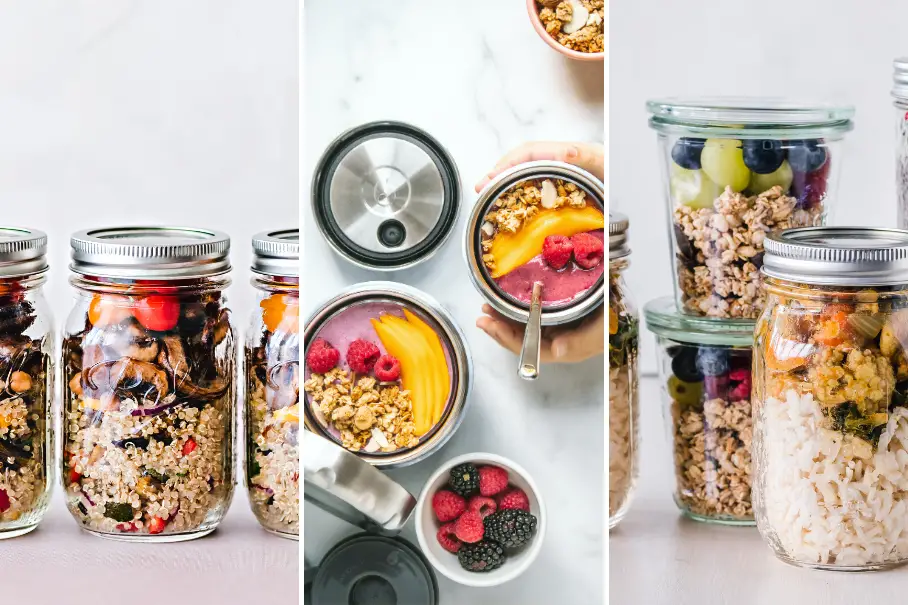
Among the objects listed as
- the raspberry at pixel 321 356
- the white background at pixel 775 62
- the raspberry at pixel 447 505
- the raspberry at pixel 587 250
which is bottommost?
the raspberry at pixel 447 505

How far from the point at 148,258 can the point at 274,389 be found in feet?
0.49

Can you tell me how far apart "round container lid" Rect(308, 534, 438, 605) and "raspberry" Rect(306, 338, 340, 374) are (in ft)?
0.41

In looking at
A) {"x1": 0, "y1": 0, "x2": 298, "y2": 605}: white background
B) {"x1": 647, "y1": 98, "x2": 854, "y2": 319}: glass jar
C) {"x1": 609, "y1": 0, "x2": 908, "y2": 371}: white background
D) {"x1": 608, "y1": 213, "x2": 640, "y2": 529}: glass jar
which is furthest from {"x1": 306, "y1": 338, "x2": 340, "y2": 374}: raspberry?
{"x1": 609, "y1": 0, "x2": 908, "y2": 371}: white background

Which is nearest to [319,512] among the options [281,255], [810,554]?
[281,255]

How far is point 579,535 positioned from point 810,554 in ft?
0.68

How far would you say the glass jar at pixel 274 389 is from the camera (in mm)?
1000

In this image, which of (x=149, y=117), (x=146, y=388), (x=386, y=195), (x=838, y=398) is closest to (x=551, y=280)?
(x=386, y=195)

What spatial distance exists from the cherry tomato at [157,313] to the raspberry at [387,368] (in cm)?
22

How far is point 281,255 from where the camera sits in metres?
1.00

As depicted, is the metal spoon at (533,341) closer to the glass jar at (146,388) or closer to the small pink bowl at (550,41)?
the small pink bowl at (550,41)

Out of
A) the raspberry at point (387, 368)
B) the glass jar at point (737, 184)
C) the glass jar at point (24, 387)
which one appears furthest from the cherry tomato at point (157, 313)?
the glass jar at point (737, 184)

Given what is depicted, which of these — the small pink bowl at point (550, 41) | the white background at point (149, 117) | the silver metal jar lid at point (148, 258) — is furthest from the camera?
the white background at point (149, 117)

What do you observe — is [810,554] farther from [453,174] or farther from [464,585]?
[453,174]

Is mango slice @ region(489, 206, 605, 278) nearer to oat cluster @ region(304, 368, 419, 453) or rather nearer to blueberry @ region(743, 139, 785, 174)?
oat cluster @ region(304, 368, 419, 453)
